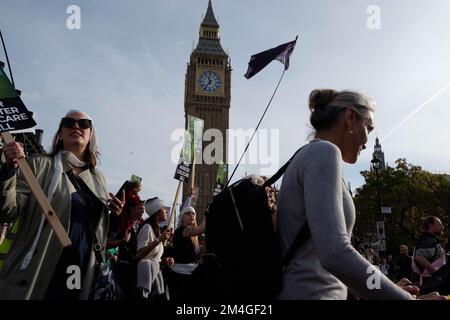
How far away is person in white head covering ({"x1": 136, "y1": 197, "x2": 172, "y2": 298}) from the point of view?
530 cm

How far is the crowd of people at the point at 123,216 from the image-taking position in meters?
1.68

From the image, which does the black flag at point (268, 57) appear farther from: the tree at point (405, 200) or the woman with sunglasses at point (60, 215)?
the tree at point (405, 200)

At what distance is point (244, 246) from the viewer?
72.6 inches

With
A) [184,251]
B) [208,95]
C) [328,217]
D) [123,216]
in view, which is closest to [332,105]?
[328,217]

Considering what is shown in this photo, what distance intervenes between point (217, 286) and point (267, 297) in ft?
0.85

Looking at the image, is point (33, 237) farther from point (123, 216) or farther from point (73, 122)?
point (123, 216)

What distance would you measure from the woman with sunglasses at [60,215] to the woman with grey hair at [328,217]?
1412 millimetres

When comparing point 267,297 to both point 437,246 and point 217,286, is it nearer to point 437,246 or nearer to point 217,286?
point 217,286

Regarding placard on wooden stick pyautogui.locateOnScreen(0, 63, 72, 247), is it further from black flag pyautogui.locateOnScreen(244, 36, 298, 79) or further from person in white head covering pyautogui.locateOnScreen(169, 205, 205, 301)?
black flag pyautogui.locateOnScreen(244, 36, 298, 79)

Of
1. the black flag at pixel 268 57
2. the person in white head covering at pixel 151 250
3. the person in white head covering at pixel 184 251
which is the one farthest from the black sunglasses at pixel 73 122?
the black flag at pixel 268 57

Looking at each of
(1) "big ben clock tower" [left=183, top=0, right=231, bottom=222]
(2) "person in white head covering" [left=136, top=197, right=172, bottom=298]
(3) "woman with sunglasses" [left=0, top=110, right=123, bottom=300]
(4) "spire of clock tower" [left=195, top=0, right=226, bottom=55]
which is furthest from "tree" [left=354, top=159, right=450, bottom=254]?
(4) "spire of clock tower" [left=195, top=0, right=226, bottom=55]
